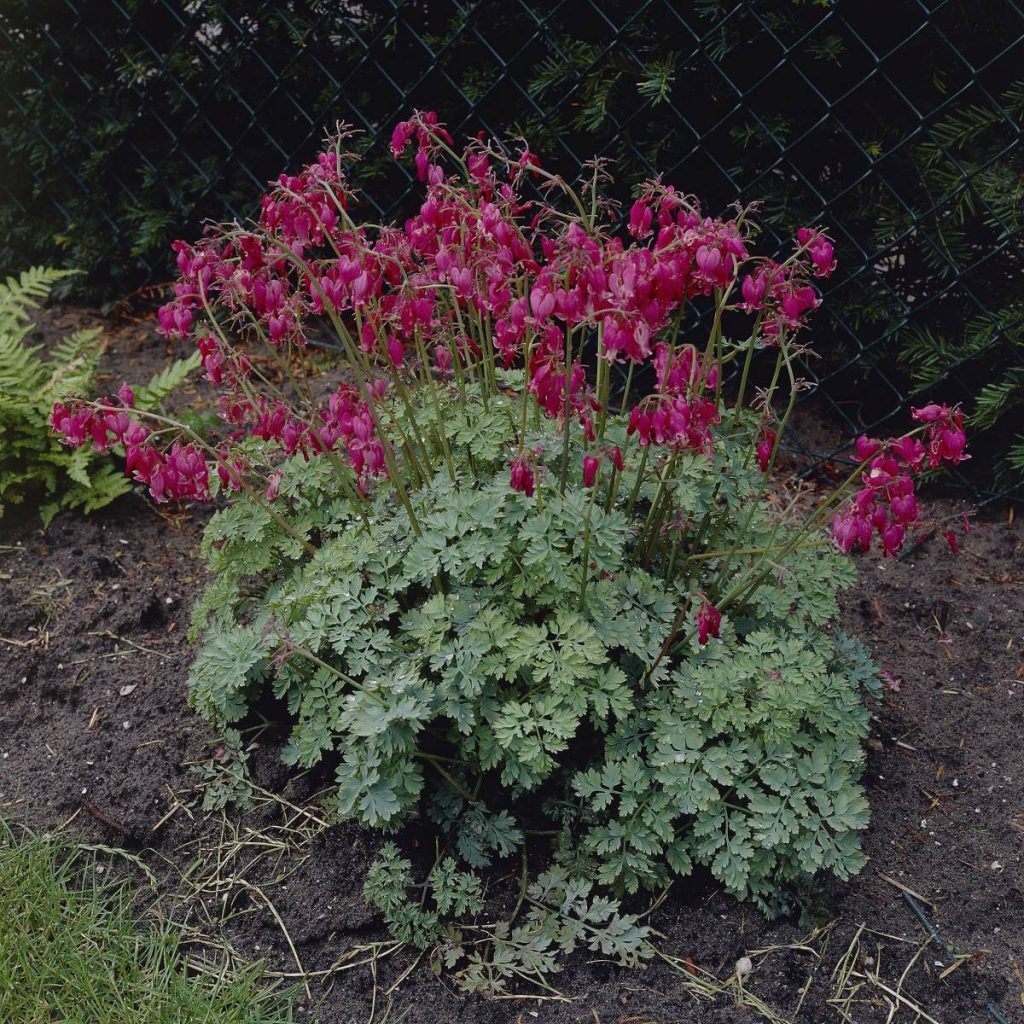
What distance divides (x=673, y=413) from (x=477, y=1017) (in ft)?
4.57

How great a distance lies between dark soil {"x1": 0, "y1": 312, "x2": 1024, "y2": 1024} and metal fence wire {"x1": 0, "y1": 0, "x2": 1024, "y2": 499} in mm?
752

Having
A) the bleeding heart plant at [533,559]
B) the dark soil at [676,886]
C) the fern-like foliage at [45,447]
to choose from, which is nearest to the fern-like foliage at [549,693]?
the bleeding heart plant at [533,559]

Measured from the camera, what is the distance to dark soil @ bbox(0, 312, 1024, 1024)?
7.86 ft

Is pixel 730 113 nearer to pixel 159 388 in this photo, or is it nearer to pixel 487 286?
pixel 487 286

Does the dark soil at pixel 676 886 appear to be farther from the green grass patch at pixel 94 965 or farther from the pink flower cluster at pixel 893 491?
the pink flower cluster at pixel 893 491

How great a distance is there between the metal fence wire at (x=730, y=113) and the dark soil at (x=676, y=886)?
0.75m

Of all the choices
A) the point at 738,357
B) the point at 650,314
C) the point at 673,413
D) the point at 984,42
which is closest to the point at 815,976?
the point at 673,413

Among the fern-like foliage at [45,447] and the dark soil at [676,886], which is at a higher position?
the fern-like foliage at [45,447]

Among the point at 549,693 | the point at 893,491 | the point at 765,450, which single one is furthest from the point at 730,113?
the point at 549,693

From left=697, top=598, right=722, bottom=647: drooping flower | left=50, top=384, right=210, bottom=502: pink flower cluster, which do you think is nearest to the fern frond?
left=50, top=384, right=210, bottom=502: pink flower cluster

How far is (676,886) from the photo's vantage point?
102 inches

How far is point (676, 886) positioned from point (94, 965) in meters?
1.36

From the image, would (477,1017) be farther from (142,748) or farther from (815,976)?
(142,748)

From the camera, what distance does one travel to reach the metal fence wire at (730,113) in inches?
137
